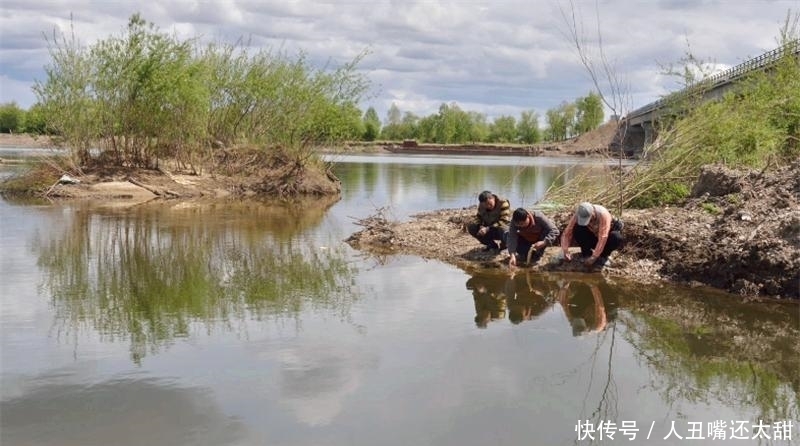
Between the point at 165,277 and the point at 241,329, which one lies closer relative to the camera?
the point at 241,329

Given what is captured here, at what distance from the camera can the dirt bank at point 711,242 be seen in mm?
9820

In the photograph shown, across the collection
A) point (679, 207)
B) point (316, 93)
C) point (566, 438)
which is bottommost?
point (566, 438)

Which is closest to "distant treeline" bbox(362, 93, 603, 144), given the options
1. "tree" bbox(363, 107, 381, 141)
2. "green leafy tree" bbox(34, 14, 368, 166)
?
"tree" bbox(363, 107, 381, 141)

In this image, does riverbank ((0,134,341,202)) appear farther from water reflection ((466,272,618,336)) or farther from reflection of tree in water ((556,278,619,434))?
reflection of tree in water ((556,278,619,434))

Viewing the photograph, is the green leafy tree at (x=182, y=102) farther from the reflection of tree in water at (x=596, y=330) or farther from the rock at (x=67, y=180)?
the reflection of tree in water at (x=596, y=330)

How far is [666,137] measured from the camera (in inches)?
570

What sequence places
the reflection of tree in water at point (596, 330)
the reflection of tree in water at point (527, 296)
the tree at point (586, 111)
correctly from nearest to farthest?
the reflection of tree in water at point (596, 330) → the reflection of tree in water at point (527, 296) → the tree at point (586, 111)

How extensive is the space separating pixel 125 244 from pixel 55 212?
5.79 metres

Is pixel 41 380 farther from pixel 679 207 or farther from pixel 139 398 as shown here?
pixel 679 207

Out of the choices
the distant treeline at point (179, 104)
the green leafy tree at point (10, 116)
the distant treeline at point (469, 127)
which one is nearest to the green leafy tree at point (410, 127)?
the distant treeline at point (469, 127)

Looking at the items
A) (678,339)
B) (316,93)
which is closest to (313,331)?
(678,339)

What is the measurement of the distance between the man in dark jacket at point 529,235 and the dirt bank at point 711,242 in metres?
0.27

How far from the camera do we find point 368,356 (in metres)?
7.02

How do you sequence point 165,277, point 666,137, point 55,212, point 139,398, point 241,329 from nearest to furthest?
point 139,398, point 241,329, point 165,277, point 666,137, point 55,212
